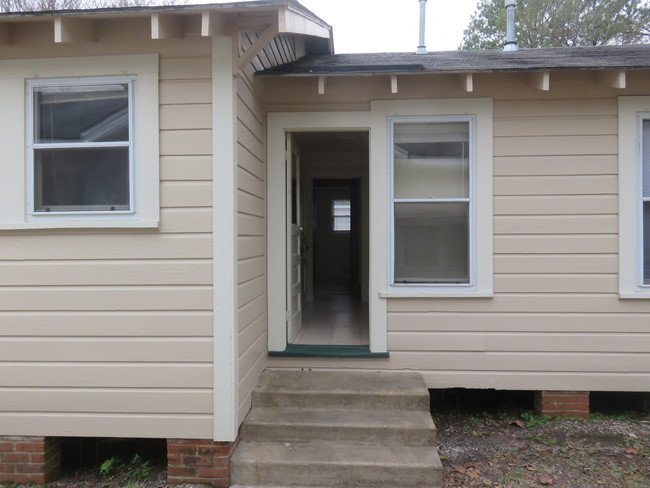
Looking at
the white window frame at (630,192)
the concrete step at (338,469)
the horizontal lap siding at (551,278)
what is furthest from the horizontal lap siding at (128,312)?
the white window frame at (630,192)

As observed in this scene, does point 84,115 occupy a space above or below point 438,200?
above

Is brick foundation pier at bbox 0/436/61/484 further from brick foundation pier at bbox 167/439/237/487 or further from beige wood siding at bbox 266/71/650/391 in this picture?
beige wood siding at bbox 266/71/650/391

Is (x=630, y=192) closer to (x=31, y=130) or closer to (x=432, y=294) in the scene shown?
(x=432, y=294)

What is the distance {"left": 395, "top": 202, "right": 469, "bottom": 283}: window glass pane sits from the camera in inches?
153

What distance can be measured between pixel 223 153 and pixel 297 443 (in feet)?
6.51

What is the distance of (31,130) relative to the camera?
9.90 ft

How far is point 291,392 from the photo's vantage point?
11.2 feet

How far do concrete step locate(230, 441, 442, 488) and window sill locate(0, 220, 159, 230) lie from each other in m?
1.60

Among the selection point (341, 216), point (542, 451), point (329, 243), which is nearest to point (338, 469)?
point (542, 451)

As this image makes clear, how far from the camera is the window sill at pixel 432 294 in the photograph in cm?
375

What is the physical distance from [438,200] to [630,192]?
4.86 feet

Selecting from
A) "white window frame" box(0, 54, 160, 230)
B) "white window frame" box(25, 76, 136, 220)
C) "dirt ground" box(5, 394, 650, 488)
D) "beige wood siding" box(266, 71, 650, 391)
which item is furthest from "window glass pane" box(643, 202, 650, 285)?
"white window frame" box(25, 76, 136, 220)

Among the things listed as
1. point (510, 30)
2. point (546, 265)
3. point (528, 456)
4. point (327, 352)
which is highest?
point (510, 30)

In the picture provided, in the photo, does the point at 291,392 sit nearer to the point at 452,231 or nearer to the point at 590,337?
the point at 452,231
